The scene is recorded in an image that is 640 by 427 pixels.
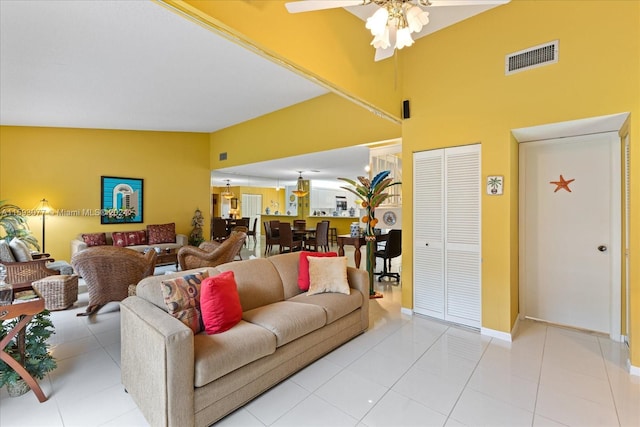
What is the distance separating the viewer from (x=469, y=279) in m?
3.32

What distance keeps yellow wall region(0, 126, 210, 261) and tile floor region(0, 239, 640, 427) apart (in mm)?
3498

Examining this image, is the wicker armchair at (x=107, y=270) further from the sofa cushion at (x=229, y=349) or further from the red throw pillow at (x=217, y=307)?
the sofa cushion at (x=229, y=349)

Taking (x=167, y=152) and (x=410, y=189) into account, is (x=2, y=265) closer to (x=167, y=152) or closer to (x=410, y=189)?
(x=167, y=152)

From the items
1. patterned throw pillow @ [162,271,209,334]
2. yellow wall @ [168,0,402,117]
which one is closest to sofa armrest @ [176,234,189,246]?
patterned throw pillow @ [162,271,209,334]

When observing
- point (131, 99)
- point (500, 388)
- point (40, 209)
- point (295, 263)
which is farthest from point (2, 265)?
point (500, 388)

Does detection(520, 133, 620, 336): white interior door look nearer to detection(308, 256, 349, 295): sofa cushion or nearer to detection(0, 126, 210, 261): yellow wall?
detection(308, 256, 349, 295): sofa cushion

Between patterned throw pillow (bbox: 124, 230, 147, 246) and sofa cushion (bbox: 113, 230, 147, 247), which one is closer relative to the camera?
sofa cushion (bbox: 113, 230, 147, 247)

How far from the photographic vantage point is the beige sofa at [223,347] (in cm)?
164

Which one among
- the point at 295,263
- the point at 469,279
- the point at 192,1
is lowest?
the point at 469,279

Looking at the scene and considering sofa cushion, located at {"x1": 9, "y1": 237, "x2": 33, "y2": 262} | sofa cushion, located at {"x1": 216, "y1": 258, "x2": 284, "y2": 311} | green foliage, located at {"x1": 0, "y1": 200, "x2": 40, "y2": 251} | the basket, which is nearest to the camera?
sofa cushion, located at {"x1": 216, "y1": 258, "x2": 284, "y2": 311}

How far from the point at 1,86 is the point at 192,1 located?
3.48 m

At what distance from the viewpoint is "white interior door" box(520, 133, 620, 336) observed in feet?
10.0

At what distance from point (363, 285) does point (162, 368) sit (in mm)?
2080

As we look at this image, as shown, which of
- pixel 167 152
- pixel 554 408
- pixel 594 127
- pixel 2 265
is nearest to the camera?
pixel 554 408
